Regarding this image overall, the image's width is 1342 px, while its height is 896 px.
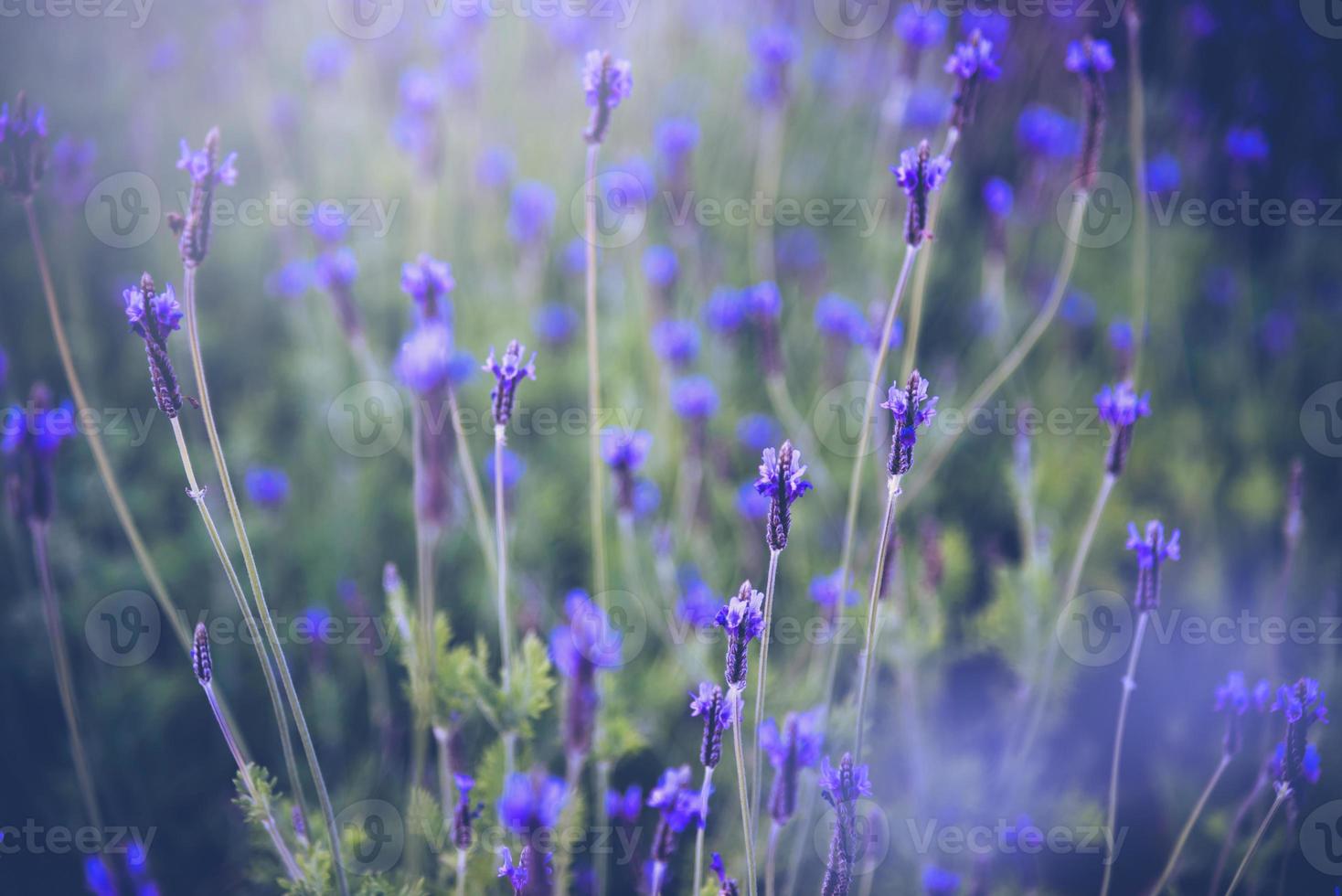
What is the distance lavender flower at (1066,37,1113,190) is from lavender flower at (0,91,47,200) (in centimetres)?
155

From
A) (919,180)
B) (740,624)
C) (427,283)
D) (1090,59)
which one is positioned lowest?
(740,624)

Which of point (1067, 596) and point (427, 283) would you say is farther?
point (1067, 596)

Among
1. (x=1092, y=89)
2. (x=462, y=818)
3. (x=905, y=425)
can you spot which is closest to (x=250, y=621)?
(x=462, y=818)

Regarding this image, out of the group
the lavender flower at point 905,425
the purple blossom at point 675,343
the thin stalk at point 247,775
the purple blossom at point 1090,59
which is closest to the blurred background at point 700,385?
the purple blossom at point 675,343

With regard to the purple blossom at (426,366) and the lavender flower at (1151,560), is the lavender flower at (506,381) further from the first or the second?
the lavender flower at (1151,560)

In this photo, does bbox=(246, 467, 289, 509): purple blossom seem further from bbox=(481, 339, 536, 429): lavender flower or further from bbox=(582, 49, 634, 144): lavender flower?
bbox=(582, 49, 634, 144): lavender flower

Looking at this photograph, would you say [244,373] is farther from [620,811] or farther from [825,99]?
[825,99]

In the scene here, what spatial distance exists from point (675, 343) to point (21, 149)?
1292mm

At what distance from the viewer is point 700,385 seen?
76.9 inches

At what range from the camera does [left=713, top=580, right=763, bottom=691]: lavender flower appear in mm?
1007

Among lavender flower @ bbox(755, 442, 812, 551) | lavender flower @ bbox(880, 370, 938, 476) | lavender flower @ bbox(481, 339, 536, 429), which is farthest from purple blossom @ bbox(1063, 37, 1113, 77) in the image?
lavender flower @ bbox(481, 339, 536, 429)

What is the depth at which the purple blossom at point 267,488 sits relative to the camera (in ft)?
6.38

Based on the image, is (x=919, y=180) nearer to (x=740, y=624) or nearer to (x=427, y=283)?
(x=740, y=624)

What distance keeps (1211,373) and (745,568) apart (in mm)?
1780
